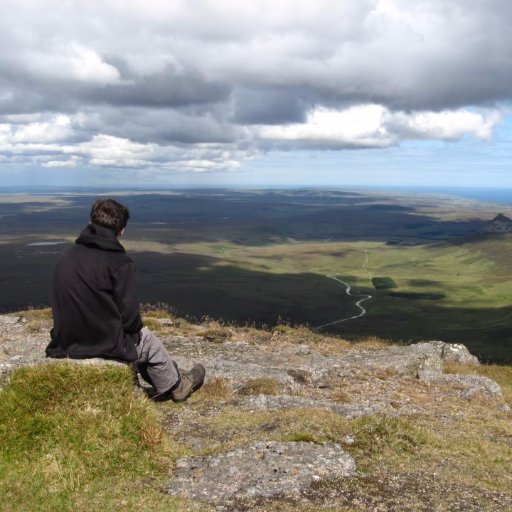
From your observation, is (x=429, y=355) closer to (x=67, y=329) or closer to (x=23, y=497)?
(x=67, y=329)

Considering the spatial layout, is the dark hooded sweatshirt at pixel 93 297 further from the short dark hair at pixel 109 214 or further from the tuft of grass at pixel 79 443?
the tuft of grass at pixel 79 443

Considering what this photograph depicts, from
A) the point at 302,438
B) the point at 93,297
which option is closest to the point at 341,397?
the point at 302,438

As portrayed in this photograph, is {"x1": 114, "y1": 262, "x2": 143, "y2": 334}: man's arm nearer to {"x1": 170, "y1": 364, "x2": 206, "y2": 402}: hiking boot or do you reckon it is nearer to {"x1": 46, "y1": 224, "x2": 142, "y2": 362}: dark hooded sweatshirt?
{"x1": 46, "y1": 224, "x2": 142, "y2": 362}: dark hooded sweatshirt

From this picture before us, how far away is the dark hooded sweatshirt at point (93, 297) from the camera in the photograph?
10.1 metres

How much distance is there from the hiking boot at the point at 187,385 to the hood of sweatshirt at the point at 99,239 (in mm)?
4694

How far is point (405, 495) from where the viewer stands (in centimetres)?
827

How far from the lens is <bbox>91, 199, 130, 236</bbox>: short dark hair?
10297mm

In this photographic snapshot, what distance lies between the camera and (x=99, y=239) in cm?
1020

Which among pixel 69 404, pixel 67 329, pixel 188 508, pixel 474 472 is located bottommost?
pixel 474 472

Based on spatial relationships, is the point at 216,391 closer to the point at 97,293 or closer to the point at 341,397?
the point at 341,397

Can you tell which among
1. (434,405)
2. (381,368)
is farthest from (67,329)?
(381,368)

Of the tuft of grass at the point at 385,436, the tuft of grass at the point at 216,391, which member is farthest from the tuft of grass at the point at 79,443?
the tuft of grass at the point at 216,391

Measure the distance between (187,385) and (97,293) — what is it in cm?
450

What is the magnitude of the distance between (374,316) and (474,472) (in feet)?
623
